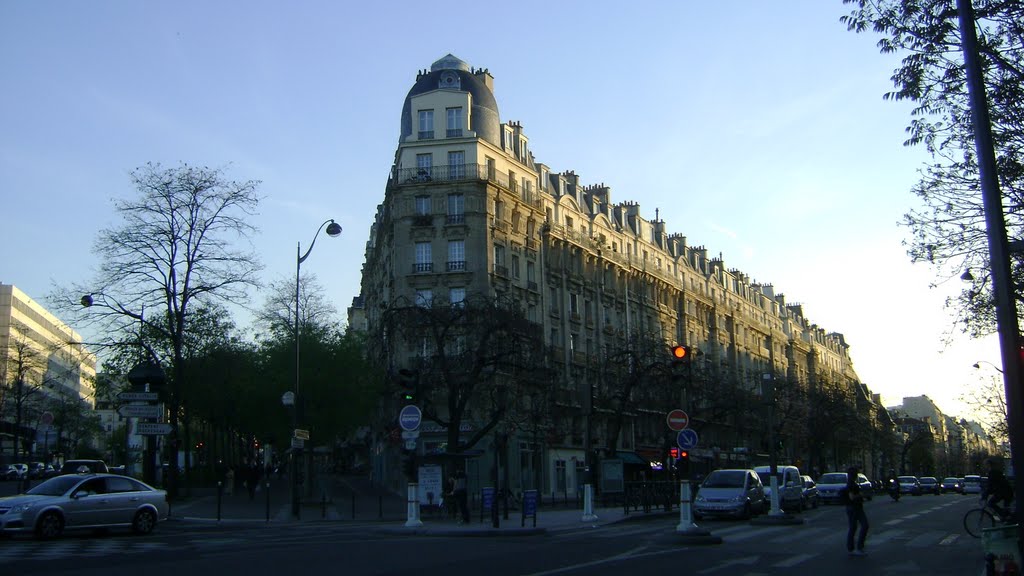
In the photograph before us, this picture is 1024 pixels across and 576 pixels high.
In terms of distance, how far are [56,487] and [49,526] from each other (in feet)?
3.18

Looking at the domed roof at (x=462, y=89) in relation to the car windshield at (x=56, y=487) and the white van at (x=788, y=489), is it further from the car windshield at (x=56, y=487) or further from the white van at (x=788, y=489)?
the car windshield at (x=56, y=487)

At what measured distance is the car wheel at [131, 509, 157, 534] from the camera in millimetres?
21922

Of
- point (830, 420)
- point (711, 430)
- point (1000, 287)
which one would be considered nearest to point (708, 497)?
point (1000, 287)

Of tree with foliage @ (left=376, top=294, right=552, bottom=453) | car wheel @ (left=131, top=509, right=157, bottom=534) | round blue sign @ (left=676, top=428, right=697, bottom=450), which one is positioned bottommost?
car wheel @ (left=131, top=509, right=157, bottom=534)

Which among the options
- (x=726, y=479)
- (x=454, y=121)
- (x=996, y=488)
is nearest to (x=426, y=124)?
(x=454, y=121)

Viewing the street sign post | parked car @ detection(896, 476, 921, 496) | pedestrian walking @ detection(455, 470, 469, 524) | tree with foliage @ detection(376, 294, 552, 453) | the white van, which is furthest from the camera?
parked car @ detection(896, 476, 921, 496)

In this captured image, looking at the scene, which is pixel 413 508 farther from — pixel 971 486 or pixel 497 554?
pixel 971 486

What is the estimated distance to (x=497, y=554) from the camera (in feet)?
51.6

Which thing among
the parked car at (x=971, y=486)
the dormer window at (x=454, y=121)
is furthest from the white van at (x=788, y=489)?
the parked car at (x=971, y=486)

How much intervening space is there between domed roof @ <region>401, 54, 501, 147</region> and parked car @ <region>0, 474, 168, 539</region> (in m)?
36.5

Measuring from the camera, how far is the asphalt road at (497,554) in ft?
43.6

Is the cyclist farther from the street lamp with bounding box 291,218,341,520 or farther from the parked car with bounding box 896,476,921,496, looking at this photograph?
the parked car with bounding box 896,476,921,496

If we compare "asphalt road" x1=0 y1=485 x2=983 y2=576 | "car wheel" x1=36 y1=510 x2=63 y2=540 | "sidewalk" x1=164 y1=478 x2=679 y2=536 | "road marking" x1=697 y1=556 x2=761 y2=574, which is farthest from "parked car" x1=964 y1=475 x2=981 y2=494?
"car wheel" x1=36 y1=510 x2=63 y2=540

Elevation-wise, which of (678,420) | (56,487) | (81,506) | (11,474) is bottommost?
(11,474)
